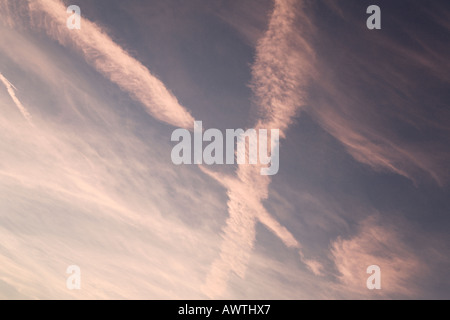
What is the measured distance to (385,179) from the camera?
465 cm

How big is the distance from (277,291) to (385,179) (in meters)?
4.14

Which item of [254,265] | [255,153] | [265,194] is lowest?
[254,265]

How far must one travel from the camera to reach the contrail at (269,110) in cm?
411

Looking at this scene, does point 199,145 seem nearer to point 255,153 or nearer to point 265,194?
point 255,153

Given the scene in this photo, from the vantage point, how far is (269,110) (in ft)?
15.2

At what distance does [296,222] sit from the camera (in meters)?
5.52

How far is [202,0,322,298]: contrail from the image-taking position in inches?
162

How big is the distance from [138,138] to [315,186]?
401cm
